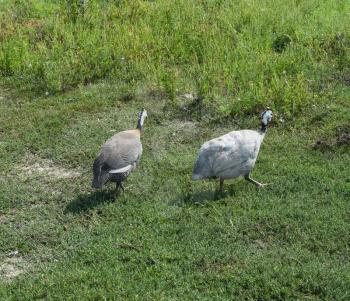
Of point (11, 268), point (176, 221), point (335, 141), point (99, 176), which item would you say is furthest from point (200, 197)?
point (11, 268)

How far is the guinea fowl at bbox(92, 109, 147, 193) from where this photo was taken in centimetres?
786

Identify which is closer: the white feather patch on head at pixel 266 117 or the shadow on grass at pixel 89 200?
the shadow on grass at pixel 89 200

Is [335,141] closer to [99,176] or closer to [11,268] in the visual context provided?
[99,176]

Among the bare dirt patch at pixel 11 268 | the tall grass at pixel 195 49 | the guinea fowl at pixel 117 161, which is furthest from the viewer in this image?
the tall grass at pixel 195 49

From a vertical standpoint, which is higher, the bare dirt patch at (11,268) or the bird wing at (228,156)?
the bird wing at (228,156)

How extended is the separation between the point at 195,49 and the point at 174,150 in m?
3.22

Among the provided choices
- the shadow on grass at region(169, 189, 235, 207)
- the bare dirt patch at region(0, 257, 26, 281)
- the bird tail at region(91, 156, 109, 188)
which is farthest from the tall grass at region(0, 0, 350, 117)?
the bare dirt patch at region(0, 257, 26, 281)

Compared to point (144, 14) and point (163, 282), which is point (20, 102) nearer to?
point (144, 14)

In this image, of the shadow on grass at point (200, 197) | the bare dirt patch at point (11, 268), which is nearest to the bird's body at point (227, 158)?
the shadow on grass at point (200, 197)

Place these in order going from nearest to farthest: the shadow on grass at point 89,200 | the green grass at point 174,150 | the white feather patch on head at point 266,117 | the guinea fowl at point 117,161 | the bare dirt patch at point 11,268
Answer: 1. the green grass at point 174,150
2. the bare dirt patch at point 11,268
3. the guinea fowl at point 117,161
4. the shadow on grass at point 89,200
5. the white feather patch on head at point 266,117

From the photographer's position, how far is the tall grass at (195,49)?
10500 millimetres

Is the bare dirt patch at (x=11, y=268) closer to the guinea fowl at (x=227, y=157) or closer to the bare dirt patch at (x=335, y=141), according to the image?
the guinea fowl at (x=227, y=157)

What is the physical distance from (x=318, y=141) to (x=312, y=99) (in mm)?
1148

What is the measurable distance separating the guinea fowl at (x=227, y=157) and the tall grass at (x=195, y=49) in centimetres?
198
